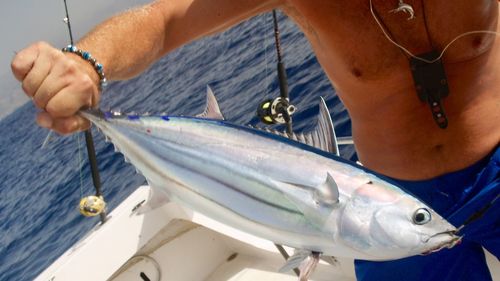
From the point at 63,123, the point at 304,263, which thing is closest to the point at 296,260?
the point at 304,263

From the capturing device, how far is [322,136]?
4.50ft

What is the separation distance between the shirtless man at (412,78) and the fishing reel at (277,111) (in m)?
1.28

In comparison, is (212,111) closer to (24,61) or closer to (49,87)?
(49,87)

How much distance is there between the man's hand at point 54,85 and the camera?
144 cm

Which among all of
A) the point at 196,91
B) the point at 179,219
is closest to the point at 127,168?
the point at 196,91

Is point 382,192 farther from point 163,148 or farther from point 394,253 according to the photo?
point 163,148

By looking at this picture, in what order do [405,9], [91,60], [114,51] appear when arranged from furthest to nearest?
[405,9] → [114,51] → [91,60]

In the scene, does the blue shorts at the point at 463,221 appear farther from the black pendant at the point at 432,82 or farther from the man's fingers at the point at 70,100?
the man's fingers at the point at 70,100

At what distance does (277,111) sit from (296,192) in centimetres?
237

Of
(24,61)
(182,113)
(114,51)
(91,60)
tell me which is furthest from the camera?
(182,113)

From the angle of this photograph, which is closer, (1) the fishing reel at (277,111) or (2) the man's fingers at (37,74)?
(2) the man's fingers at (37,74)

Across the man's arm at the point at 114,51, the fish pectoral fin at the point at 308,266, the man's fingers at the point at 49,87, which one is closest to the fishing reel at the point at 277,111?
the man's arm at the point at 114,51

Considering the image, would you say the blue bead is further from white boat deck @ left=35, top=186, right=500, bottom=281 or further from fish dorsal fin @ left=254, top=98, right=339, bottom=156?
white boat deck @ left=35, top=186, right=500, bottom=281

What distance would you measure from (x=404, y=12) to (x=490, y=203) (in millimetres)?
870
